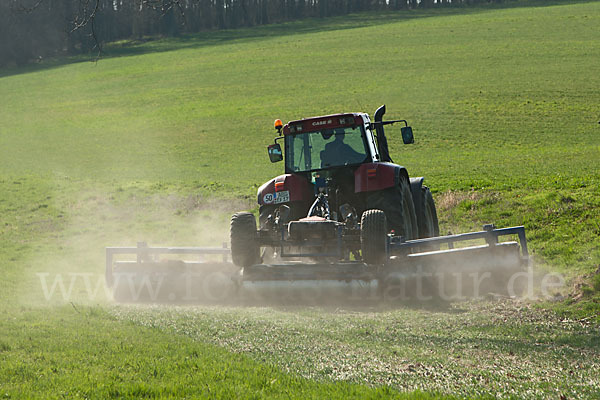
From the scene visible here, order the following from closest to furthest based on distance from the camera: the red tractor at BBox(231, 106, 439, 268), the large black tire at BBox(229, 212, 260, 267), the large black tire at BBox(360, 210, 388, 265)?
the large black tire at BBox(360, 210, 388, 265) → the red tractor at BBox(231, 106, 439, 268) → the large black tire at BBox(229, 212, 260, 267)

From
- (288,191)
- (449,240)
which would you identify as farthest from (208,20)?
(449,240)

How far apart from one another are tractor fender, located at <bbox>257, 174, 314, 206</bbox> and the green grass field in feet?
8.00

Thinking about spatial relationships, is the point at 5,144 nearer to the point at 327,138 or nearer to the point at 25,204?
the point at 25,204

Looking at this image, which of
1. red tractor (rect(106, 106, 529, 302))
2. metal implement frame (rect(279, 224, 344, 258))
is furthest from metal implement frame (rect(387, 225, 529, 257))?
metal implement frame (rect(279, 224, 344, 258))

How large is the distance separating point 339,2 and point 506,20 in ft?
108

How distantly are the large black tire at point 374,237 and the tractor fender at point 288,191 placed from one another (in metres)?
1.90

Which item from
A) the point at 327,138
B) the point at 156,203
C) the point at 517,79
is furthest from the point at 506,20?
the point at 327,138

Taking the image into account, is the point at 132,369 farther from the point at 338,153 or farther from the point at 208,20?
the point at 208,20

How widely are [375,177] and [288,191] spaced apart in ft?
4.76

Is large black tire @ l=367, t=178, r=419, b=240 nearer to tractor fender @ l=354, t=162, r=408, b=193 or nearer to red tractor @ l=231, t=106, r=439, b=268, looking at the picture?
red tractor @ l=231, t=106, r=439, b=268

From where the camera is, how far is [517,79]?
Answer: 43.5 m

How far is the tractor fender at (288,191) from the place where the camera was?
11695mm

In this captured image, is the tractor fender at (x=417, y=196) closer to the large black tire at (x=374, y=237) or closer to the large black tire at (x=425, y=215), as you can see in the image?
the large black tire at (x=425, y=215)

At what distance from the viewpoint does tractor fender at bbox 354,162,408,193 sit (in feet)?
37.1
